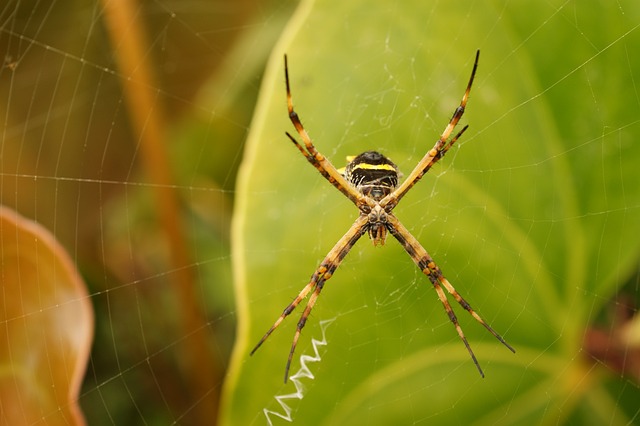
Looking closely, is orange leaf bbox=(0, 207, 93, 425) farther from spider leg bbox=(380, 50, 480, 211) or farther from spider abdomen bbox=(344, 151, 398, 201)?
spider leg bbox=(380, 50, 480, 211)

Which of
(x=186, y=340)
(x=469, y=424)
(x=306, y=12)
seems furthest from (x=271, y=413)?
(x=306, y=12)

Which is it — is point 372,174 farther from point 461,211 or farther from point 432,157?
point 461,211

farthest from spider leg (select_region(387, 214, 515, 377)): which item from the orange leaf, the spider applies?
the orange leaf

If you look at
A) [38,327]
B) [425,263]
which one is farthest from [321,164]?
[38,327]

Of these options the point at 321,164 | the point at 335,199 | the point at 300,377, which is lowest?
the point at 300,377

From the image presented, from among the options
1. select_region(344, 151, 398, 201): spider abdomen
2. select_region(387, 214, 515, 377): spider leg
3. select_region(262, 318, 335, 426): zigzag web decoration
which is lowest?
select_region(262, 318, 335, 426): zigzag web decoration

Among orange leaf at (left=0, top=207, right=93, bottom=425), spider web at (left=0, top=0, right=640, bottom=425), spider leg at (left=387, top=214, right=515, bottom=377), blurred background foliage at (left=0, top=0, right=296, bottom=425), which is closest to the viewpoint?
orange leaf at (left=0, top=207, right=93, bottom=425)

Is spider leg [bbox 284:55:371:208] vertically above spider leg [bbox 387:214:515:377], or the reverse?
spider leg [bbox 284:55:371:208]
